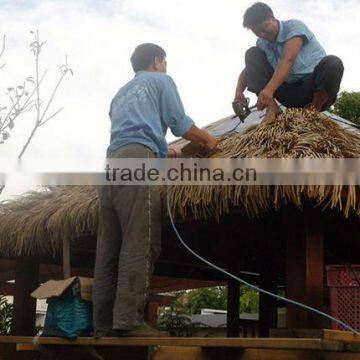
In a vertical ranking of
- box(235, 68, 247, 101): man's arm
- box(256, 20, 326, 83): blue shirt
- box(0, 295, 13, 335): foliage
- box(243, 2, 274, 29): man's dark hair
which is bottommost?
box(0, 295, 13, 335): foliage

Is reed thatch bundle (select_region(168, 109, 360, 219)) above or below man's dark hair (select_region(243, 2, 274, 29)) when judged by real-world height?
below

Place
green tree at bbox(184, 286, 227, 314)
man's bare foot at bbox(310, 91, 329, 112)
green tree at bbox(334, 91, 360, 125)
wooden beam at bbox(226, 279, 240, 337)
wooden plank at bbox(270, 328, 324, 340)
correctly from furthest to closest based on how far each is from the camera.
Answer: green tree at bbox(184, 286, 227, 314), green tree at bbox(334, 91, 360, 125), wooden beam at bbox(226, 279, 240, 337), man's bare foot at bbox(310, 91, 329, 112), wooden plank at bbox(270, 328, 324, 340)

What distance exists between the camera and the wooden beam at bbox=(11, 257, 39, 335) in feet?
20.0

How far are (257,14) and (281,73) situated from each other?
1.63ft

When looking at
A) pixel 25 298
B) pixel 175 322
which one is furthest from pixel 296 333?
pixel 175 322

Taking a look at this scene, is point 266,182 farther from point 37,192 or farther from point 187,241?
point 37,192

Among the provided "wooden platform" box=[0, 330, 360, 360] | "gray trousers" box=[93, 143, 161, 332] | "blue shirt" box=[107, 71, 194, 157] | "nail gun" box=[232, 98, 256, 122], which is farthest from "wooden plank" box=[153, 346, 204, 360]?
"nail gun" box=[232, 98, 256, 122]

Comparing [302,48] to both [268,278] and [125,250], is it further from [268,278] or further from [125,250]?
[268,278]

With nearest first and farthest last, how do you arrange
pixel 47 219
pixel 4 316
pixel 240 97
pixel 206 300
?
pixel 240 97, pixel 47 219, pixel 4 316, pixel 206 300

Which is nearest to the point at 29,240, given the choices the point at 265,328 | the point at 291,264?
the point at 291,264

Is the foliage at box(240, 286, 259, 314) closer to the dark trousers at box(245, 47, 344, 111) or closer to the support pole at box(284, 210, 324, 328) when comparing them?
the dark trousers at box(245, 47, 344, 111)

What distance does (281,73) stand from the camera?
14.4ft

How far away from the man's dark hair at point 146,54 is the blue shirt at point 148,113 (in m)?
0.11

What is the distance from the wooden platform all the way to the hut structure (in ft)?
2.13
